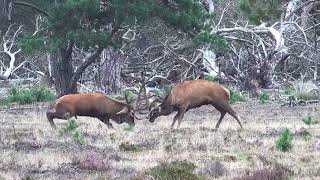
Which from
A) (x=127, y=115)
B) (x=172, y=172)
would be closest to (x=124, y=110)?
(x=127, y=115)

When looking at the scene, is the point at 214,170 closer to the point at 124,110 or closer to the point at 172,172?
the point at 172,172

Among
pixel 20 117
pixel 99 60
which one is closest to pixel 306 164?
pixel 20 117

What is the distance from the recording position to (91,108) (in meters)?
16.3

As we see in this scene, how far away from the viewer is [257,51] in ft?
88.9

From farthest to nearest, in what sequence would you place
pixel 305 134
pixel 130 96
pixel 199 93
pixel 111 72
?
pixel 111 72, pixel 130 96, pixel 199 93, pixel 305 134

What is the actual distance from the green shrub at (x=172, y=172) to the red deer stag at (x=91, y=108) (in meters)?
6.44

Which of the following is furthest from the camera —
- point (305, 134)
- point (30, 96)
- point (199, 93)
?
point (30, 96)

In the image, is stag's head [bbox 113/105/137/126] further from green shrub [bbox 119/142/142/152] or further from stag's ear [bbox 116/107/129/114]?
green shrub [bbox 119/142/142/152]

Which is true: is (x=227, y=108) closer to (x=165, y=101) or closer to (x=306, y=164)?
(x=165, y=101)

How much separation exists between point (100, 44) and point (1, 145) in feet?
27.1

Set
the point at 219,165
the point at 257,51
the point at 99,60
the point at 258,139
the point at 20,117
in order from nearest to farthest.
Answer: the point at 219,165
the point at 258,139
the point at 20,117
the point at 257,51
the point at 99,60

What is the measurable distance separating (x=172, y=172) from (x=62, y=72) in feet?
45.7

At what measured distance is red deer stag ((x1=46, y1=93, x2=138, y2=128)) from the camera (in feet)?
52.3

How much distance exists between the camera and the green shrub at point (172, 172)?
914cm
